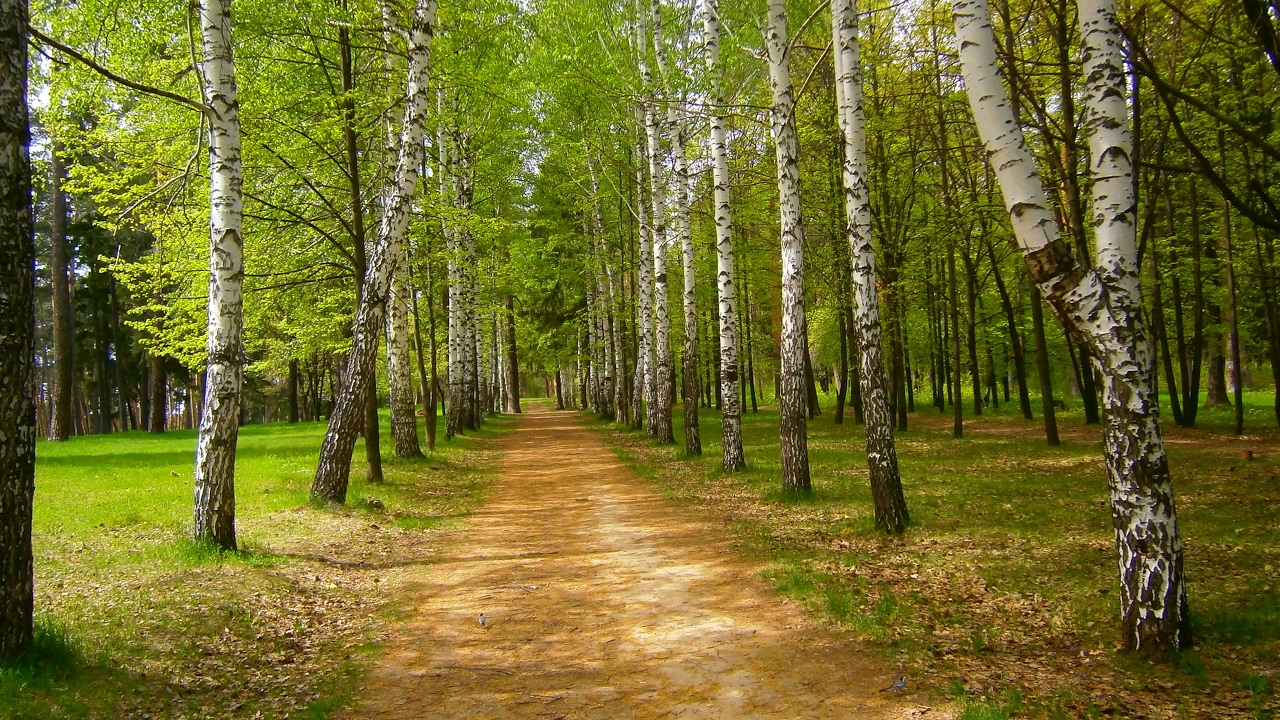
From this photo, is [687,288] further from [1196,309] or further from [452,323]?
[1196,309]

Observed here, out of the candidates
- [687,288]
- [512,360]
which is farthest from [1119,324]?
[512,360]

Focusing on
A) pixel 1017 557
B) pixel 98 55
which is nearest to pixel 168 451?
pixel 98 55

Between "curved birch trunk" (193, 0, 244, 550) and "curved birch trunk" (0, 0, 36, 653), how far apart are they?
3037mm

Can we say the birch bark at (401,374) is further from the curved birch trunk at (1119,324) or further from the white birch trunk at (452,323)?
the curved birch trunk at (1119,324)

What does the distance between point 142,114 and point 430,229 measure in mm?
5096

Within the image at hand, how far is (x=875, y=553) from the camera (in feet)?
23.7

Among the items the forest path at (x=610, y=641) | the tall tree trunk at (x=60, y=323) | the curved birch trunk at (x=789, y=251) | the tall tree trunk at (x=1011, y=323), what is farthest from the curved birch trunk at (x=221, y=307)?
the tall tree trunk at (x=60, y=323)

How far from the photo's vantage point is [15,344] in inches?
157

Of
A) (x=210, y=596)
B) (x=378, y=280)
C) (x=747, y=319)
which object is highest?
(x=747, y=319)

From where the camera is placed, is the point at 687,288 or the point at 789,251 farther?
the point at 687,288

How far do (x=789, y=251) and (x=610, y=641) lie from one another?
638cm

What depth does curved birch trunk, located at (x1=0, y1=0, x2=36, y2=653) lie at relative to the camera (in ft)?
12.9

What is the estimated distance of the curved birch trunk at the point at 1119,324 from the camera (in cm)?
415

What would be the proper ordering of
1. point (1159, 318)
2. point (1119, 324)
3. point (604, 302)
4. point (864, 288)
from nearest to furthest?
point (1119, 324), point (864, 288), point (1159, 318), point (604, 302)
